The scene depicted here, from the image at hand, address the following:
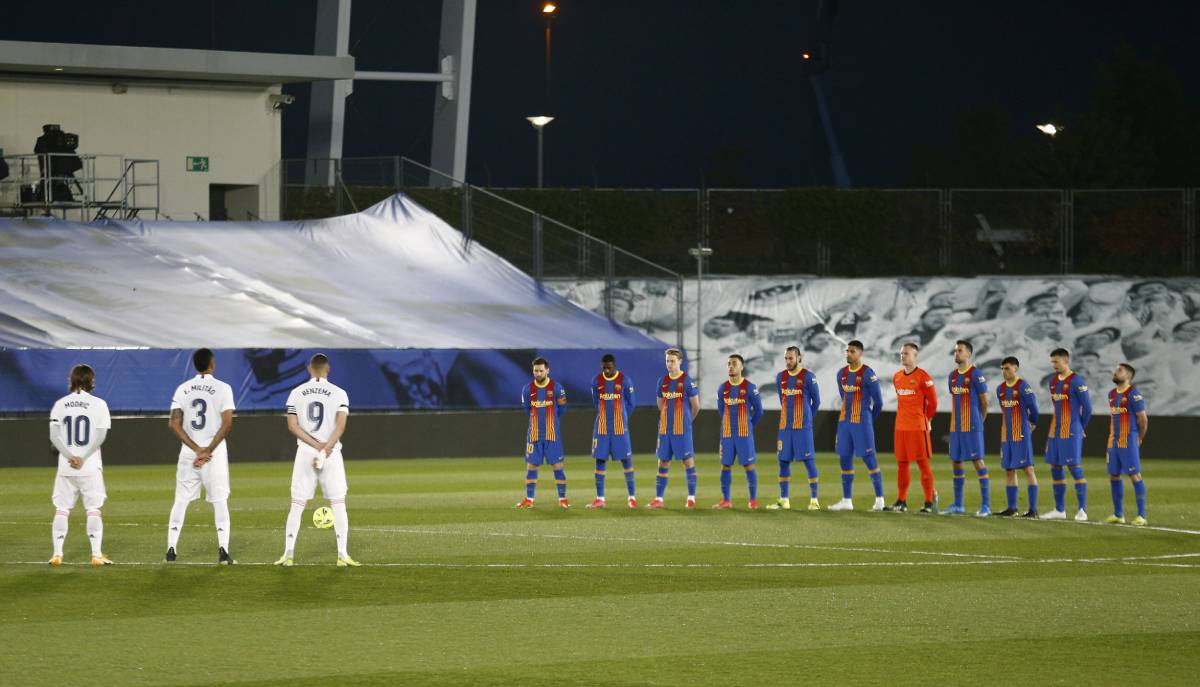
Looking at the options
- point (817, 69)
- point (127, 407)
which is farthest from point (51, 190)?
point (817, 69)

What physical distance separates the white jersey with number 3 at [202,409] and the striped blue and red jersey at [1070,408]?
10.0 meters

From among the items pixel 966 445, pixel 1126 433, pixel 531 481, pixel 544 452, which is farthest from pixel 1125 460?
pixel 531 481

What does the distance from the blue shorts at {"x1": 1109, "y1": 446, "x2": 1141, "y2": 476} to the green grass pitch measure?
925 mm

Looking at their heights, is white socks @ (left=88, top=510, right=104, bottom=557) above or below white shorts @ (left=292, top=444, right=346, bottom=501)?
below

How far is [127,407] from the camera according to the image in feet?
103

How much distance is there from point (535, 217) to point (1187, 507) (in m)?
20.7

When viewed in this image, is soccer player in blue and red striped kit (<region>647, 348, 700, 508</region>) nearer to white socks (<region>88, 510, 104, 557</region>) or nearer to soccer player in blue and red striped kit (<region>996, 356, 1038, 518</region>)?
soccer player in blue and red striped kit (<region>996, 356, 1038, 518</region>)

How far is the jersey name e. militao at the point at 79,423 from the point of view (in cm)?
1456

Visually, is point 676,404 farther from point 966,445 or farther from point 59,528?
point 59,528

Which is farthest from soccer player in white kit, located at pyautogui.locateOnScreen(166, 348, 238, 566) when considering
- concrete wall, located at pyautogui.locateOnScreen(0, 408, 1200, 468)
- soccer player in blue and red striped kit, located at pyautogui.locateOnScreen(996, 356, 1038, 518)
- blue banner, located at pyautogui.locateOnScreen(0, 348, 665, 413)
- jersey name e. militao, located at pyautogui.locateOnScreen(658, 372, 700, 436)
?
blue banner, located at pyautogui.locateOnScreen(0, 348, 665, 413)

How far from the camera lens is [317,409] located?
14.4 m

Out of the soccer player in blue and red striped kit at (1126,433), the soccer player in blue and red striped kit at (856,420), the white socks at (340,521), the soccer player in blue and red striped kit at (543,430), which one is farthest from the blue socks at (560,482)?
the white socks at (340,521)

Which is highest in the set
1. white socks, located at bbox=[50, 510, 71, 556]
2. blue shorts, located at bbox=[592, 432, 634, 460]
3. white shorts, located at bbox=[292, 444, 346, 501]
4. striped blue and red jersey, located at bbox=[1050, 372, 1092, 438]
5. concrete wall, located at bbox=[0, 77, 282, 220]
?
concrete wall, located at bbox=[0, 77, 282, 220]

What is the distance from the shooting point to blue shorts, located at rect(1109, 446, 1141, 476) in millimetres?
19875
